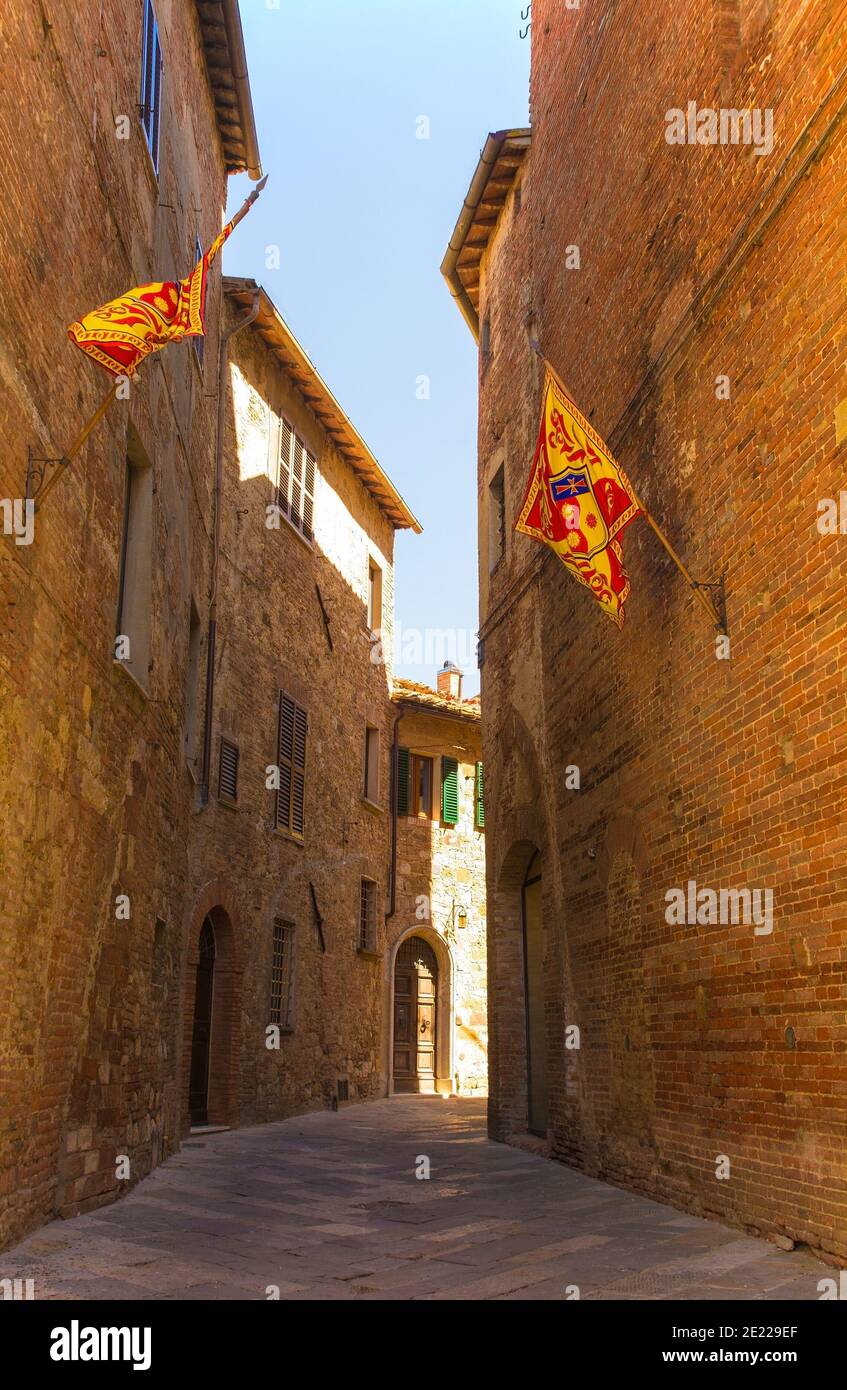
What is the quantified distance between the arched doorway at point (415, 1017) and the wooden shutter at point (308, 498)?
26.9ft

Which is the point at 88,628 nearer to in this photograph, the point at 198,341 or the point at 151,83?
the point at 151,83

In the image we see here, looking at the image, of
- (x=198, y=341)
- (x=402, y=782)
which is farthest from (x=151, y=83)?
(x=402, y=782)

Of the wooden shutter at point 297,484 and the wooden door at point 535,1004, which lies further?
the wooden shutter at point 297,484

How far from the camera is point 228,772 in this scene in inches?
532

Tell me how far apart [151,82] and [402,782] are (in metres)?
14.1

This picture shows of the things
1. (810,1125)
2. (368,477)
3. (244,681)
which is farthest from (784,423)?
(368,477)

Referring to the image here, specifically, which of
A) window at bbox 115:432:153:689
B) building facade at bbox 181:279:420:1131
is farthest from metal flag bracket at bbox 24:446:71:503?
building facade at bbox 181:279:420:1131

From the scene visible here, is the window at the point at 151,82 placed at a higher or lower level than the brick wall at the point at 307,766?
higher

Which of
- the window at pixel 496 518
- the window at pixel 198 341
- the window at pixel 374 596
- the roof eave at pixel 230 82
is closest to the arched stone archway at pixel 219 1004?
the window at pixel 496 518

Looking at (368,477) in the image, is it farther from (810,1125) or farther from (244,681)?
(810,1125)

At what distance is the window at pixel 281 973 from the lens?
1499 centimetres

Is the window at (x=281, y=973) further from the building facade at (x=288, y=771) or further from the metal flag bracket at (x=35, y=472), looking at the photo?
the metal flag bracket at (x=35, y=472)

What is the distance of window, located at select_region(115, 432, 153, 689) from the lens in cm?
852
